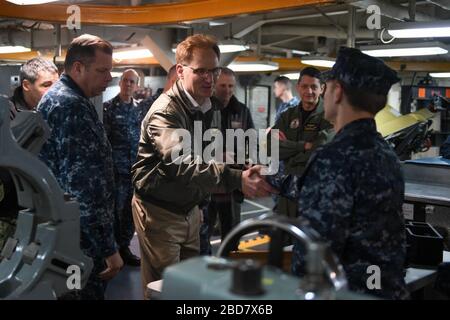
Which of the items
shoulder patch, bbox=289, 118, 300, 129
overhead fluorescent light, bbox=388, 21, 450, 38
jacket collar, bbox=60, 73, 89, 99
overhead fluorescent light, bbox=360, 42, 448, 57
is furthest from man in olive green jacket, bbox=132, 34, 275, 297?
overhead fluorescent light, bbox=360, 42, 448, 57

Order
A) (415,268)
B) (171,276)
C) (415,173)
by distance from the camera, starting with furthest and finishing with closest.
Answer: (415,173) → (415,268) → (171,276)

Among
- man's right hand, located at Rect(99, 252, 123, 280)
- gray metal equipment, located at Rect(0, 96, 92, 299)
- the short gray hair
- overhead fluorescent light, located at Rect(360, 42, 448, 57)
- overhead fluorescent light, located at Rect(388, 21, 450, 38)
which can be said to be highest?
overhead fluorescent light, located at Rect(388, 21, 450, 38)

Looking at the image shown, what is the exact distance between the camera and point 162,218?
2703 millimetres

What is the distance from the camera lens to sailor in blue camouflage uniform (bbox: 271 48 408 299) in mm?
1758

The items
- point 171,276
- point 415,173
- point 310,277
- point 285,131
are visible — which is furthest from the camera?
point 285,131

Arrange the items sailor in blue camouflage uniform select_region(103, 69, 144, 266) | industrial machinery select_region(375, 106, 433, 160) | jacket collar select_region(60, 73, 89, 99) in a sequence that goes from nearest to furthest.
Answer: jacket collar select_region(60, 73, 89, 99)
industrial machinery select_region(375, 106, 433, 160)
sailor in blue camouflage uniform select_region(103, 69, 144, 266)

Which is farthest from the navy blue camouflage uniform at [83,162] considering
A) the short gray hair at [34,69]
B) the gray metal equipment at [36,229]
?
the short gray hair at [34,69]

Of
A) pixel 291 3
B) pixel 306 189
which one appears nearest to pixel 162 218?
pixel 306 189

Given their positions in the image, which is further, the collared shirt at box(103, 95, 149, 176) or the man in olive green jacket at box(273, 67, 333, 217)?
the collared shirt at box(103, 95, 149, 176)

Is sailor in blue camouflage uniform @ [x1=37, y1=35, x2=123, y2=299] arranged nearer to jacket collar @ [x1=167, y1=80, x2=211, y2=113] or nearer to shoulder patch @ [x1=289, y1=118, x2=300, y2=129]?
jacket collar @ [x1=167, y1=80, x2=211, y2=113]

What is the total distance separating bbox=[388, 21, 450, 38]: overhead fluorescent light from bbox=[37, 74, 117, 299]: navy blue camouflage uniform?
271 centimetres

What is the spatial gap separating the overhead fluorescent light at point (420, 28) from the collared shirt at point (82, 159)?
8.92ft
